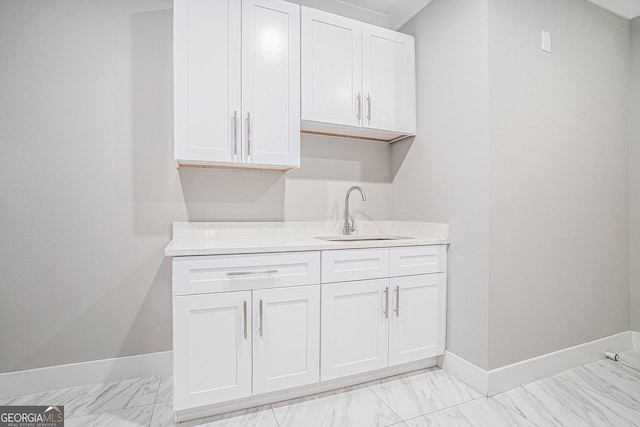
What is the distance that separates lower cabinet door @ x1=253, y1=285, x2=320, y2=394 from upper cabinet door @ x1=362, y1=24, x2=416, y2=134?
49.9 inches

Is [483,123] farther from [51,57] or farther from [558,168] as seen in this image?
[51,57]

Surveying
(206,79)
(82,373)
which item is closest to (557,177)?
(206,79)

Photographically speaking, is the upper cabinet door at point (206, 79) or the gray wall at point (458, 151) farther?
the gray wall at point (458, 151)

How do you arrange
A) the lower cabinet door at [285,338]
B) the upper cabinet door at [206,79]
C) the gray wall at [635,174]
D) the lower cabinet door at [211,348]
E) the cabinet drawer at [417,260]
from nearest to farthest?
1. the lower cabinet door at [211,348]
2. the lower cabinet door at [285,338]
3. the upper cabinet door at [206,79]
4. the cabinet drawer at [417,260]
5. the gray wall at [635,174]

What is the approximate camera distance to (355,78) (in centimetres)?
211

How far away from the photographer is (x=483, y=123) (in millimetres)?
1798

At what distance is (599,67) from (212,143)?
272cm

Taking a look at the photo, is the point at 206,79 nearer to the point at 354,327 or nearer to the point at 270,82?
the point at 270,82

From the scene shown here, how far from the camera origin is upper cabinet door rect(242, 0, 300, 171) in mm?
1830

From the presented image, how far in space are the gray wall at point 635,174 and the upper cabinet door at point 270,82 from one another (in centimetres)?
255

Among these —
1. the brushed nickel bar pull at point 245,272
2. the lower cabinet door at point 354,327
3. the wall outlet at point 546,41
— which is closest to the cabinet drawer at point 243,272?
the brushed nickel bar pull at point 245,272

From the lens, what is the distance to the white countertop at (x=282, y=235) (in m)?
1.61

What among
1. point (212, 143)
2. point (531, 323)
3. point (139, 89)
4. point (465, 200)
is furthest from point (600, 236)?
point (139, 89)

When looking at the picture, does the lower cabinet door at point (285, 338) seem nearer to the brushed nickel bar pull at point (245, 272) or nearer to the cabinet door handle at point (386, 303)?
the brushed nickel bar pull at point (245, 272)
